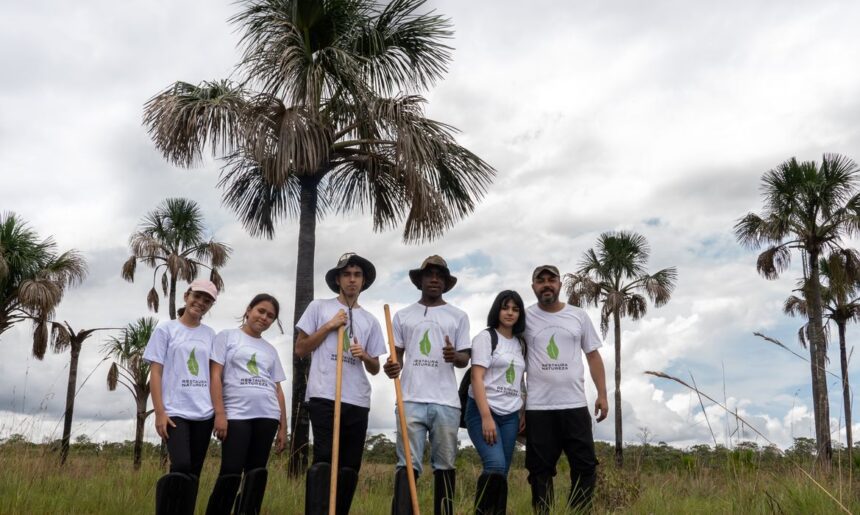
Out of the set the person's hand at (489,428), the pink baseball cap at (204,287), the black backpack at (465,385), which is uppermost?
the pink baseball cap at (204,287)

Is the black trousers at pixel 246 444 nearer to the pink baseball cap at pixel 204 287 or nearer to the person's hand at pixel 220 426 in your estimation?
the person's hand at pixel 220 426

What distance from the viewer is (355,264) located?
→ 5.19 m

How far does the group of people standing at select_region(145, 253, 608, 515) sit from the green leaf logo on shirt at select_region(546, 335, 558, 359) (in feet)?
0.05

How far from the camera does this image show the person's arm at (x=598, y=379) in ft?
17.5

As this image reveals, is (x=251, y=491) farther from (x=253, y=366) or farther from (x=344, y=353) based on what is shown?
(x=344, y=353)

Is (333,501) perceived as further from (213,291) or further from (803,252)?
(803,252)

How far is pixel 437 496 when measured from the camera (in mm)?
4879

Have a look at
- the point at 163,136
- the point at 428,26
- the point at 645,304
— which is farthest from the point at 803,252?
the point at 163,136

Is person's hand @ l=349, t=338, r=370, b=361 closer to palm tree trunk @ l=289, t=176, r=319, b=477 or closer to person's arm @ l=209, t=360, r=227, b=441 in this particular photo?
person's arm @ l=209, t=360, r=227, b=441

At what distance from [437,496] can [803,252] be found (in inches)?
816

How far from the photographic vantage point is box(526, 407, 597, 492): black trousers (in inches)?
202

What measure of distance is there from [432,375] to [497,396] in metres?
0.46

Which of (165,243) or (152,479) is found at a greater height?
(165,243)

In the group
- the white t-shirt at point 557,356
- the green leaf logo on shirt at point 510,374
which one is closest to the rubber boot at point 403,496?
the green leaf logo on shirt at point 510,374
